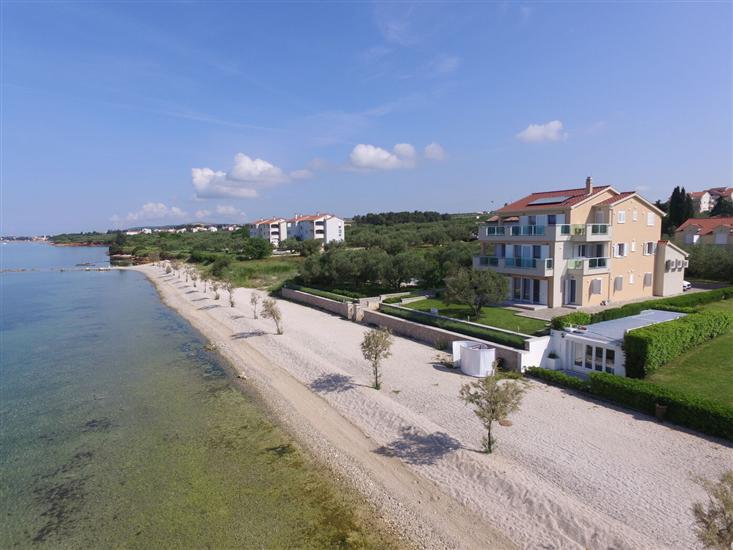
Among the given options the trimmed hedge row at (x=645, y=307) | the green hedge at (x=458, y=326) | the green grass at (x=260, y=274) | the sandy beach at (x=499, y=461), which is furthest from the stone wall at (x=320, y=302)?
the trimmed hedge row at (x=645, y=307)

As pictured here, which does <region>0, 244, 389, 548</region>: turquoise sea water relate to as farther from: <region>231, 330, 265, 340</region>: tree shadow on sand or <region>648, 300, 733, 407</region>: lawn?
<region>648, 300, 733, 407</region>: lawn

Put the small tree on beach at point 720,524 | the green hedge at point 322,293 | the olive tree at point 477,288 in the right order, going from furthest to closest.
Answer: the green hedge at point 322,293, the olive tree at point 477,288, the small tree on beach at point 720,524

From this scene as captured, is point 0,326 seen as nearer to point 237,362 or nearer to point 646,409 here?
point 237,362

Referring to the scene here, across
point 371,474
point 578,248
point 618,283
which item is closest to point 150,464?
point 371,474

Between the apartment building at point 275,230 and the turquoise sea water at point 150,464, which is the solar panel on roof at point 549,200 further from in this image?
the apartment building at point 275,230

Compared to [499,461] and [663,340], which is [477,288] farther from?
[499,461]
